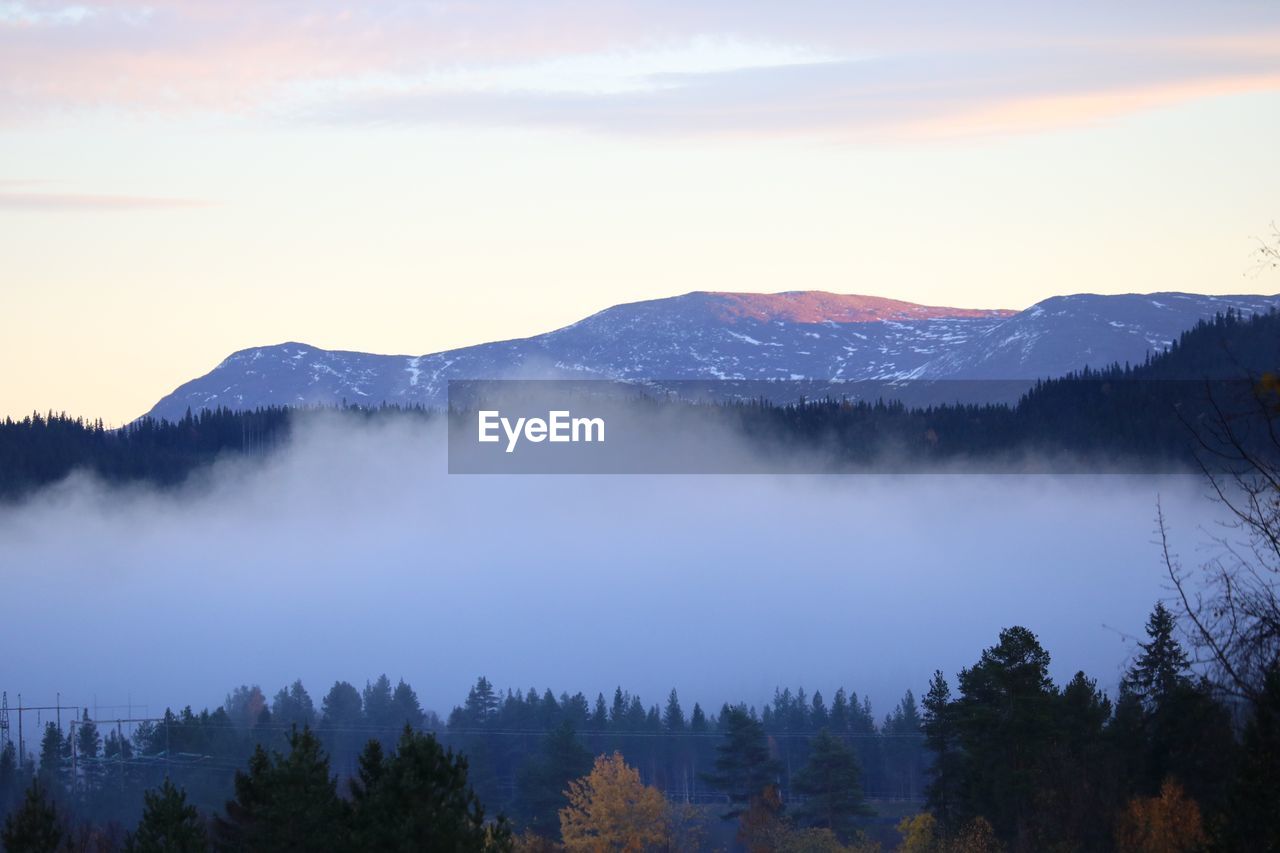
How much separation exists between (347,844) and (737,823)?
403ft

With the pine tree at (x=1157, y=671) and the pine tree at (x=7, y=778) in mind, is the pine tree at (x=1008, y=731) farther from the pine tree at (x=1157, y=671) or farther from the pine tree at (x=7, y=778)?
the pine tree at (x=7, y=778)

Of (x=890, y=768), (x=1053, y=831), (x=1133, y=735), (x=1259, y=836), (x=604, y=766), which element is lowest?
(x=890, y=768)

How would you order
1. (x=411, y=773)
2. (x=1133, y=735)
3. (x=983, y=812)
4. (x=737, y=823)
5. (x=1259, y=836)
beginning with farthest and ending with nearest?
(x=737, y=823) → (x=983, y=812) → (x=1133, y=735) → (x=411, y=773) → (x=1259, y=836)

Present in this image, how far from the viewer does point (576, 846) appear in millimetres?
127688

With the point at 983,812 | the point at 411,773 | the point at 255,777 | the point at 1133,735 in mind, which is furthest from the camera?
the point at 983,812

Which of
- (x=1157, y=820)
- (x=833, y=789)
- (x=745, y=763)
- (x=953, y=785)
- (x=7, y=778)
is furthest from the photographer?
(x=7, y=778)

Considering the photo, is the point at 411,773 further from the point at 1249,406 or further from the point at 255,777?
the point at 1249,406

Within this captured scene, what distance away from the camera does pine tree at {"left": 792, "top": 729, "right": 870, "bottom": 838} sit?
5015 inches

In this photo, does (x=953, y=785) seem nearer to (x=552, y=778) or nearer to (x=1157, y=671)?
(x=1157, y=671)

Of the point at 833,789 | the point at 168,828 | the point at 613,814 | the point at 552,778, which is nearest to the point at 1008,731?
the point at 168,828

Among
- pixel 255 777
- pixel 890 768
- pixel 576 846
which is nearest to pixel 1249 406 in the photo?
pixel 255 777

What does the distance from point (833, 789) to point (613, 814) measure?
17.6 metres

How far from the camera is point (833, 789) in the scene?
A: 128250 millimetres

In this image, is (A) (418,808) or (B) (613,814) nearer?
(A) (418,808)
